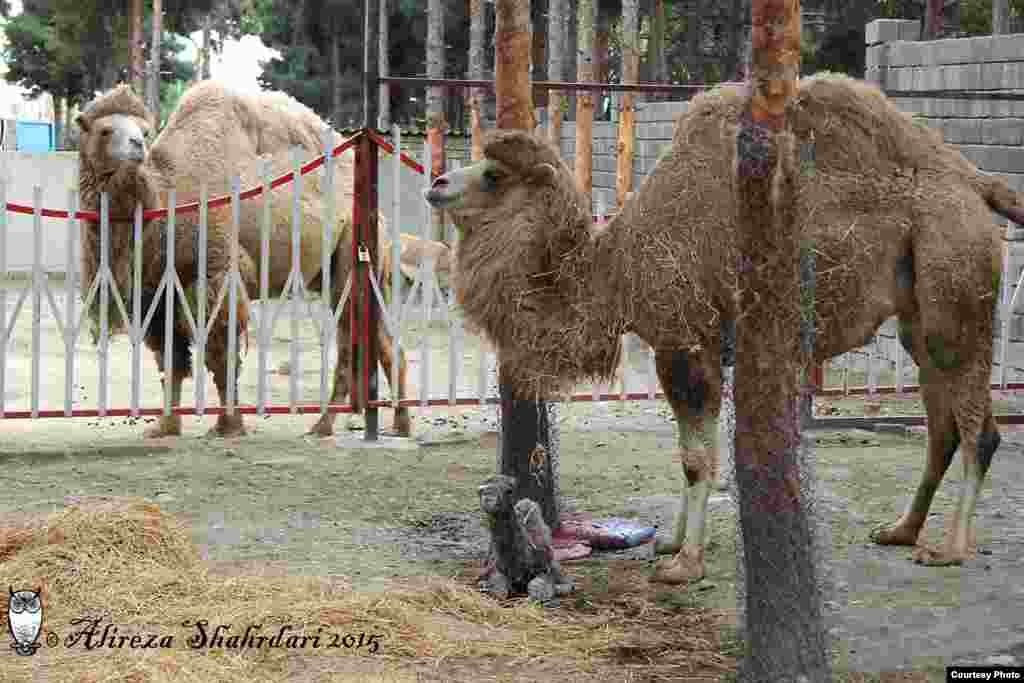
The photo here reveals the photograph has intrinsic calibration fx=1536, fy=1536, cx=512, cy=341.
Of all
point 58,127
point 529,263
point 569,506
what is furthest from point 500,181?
point 58,127

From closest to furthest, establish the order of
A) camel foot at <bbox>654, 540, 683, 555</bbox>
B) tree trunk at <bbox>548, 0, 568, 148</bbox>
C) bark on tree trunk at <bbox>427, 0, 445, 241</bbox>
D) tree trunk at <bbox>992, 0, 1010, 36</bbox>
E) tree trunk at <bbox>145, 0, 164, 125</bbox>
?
camel foot at <bbox>654, 540, 683, 555</bbox> → tree trunk at <bbox>548, 0, 568, 148</bbox> → bark on tree trunk at <bbox>427, 0, 445, 241</bbox> → tree trunk at <bbox>992, 0, 1010, 36</bbox> → tree trunk at <bbox>145, 0, 164, 125</bbox>

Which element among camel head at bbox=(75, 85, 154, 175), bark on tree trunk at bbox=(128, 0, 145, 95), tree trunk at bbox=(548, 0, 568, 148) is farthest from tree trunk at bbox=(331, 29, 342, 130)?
camel head at bbox=(75, 85, 154, 175)

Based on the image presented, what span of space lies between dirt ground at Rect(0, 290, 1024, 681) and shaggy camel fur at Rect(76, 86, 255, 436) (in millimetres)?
560

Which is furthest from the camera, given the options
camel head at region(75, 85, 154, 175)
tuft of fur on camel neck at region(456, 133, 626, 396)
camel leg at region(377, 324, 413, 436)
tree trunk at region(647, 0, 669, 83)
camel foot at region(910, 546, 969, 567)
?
tree trunk at region(647, 0, 669, 83)

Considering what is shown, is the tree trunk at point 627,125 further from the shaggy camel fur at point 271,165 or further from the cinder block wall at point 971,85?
the shaggy camel fur at point 271,165

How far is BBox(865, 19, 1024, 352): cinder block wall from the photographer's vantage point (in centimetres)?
1155

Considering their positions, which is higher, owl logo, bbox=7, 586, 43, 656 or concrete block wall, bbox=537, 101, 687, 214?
concrete block wall, bbox=537, 101, 687, 214

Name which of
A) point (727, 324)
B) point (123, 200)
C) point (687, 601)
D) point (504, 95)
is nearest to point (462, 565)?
point (687, 601)

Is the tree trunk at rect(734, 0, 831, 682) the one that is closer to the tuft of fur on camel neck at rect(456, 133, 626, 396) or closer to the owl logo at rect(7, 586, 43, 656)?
the tuft of fur on camel neck at rect(456, 133, 626, 396)

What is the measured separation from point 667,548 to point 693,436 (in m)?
0.62

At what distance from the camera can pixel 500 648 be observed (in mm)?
4980

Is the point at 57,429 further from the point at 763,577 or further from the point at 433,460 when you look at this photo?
the point at 763,577

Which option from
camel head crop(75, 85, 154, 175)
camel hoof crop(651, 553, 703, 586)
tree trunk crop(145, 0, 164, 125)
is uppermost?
tree trunk crop(145, 0, 164, 125)

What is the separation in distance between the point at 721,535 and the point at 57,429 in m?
5.12
